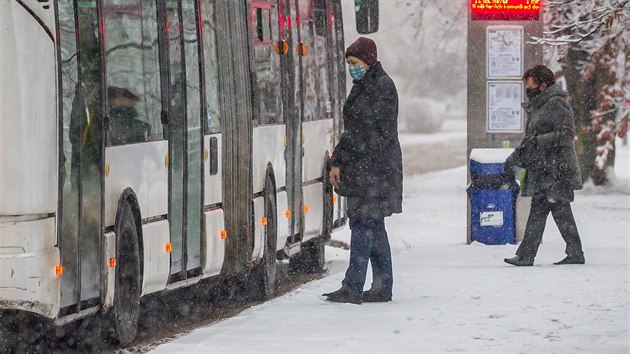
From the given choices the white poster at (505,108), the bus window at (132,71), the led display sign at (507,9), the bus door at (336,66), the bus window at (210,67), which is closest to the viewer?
the bus window at (132,71)

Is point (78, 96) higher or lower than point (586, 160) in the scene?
higher

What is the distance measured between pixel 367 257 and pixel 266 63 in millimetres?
3225

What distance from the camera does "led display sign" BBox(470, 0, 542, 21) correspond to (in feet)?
65.0

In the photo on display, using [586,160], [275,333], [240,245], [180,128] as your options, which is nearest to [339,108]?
[240,245]

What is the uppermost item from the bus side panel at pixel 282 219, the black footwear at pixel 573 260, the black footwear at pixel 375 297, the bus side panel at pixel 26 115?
the bus side panel at pixel 26 115

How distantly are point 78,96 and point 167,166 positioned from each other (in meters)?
2.07

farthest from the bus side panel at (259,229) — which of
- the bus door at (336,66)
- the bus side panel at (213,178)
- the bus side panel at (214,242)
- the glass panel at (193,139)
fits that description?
the bus door at (336,66)

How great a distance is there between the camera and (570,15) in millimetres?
28875

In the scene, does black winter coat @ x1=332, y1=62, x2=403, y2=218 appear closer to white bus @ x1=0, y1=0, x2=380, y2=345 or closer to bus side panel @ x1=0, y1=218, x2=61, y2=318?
white bus @ x1=0, y1=0, x2=380, y2=345

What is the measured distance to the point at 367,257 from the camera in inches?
485

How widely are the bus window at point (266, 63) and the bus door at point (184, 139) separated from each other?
1869 mm

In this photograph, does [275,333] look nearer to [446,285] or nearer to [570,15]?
[446,285]

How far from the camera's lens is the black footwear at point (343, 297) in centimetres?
1233

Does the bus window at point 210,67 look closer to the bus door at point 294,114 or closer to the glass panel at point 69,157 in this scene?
the bus door at point 294,114
